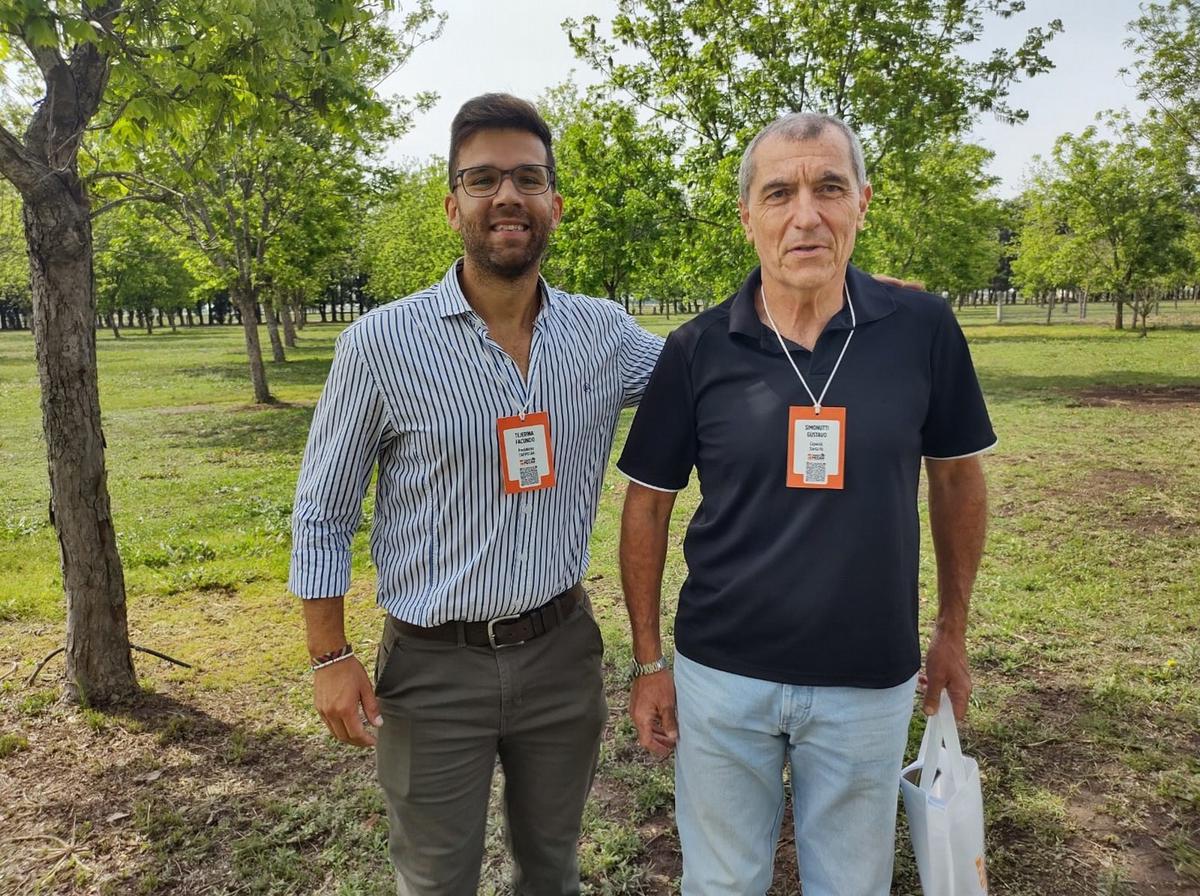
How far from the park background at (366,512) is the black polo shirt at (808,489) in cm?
166

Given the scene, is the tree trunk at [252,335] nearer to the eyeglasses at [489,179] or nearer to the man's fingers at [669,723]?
the eyeglasses at [489,179]

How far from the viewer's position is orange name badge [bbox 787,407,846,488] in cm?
197

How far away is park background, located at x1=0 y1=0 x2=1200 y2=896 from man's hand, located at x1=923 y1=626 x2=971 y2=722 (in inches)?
50.3

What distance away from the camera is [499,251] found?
2.25 m

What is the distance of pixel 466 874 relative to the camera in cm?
237

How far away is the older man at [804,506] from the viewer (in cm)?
200

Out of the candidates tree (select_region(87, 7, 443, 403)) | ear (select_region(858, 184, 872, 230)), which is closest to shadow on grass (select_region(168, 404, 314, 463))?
tree (select_region(87, 7, 443, 403))

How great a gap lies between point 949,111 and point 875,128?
1497 mm

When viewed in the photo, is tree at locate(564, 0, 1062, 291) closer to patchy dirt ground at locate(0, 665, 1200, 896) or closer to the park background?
the park background

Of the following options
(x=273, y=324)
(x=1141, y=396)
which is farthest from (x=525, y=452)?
(x=273, y=324)

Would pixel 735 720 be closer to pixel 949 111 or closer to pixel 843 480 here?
→ pixel 843 480

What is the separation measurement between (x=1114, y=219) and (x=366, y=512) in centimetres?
3668

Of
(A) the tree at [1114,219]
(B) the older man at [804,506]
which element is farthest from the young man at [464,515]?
(A) the tree at [1114,219]

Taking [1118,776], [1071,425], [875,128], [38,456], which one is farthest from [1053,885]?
[875,128]
